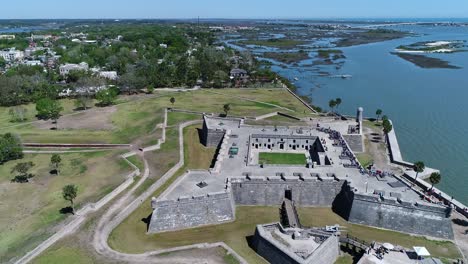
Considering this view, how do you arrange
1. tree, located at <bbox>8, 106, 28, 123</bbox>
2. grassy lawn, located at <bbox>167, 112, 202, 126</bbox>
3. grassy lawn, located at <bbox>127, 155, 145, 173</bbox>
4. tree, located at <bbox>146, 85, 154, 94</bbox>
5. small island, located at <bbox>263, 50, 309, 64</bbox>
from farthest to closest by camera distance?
1. small island, located at <bbox>263, 50, 309, 64</bbox>
2. tree, located at <bbox>146, 85, 154, 94</bbox>
3. tree, located at <bbox>8, 106, 28, 123</bbox>
4. grassy lawn, located at <bbox>167, 112, 202, 126</bbox>
5. grassy lawn, located at <bbox>127, 155, 145, 173</bbox>

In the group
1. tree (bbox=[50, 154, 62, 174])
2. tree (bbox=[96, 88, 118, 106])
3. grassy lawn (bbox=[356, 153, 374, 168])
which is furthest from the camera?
tree (bbox=[96, 88, 118, 106])

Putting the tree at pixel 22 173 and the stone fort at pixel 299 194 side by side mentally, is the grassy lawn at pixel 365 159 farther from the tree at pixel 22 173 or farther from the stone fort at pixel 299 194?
the tree at pixel 22 173

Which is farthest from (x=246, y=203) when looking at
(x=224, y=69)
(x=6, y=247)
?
(x=224, y=69)

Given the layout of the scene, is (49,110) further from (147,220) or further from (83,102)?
(147,220)

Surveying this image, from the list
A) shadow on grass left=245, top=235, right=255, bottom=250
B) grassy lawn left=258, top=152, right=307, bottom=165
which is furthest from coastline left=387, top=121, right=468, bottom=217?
shadow on grass left=245, top=235, right=255, bottom=250

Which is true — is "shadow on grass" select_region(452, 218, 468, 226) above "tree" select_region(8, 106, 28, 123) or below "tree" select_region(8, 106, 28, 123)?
below

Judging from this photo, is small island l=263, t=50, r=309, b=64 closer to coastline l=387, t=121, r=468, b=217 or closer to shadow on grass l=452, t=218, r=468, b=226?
coastline l=387, t=121, r=468, b=217

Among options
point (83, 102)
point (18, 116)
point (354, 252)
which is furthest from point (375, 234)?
point (18, 116)
